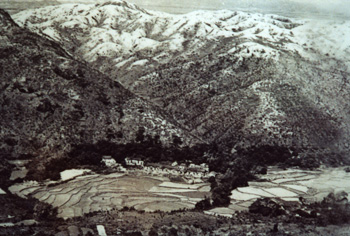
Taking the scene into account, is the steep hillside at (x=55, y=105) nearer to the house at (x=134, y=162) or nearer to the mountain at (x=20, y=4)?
the mountain at (x=20, y=4)

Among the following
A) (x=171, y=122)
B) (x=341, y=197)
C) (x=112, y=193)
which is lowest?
(x=341, y=197)

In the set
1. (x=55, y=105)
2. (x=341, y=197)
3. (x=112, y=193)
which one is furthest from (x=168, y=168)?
(x=341, y=197)

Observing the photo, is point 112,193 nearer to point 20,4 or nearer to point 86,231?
point 86,231

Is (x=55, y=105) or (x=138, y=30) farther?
(x=138, y=30)

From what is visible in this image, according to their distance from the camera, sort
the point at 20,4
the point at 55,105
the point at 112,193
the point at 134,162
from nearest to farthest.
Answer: the point at 112,193
the point at 20,4
the point at 134,162
the point at 55,105

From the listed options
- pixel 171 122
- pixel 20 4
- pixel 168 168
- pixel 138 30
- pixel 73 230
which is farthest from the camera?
pixel 138 30

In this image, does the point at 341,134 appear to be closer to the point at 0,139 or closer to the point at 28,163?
the point at 28,163
